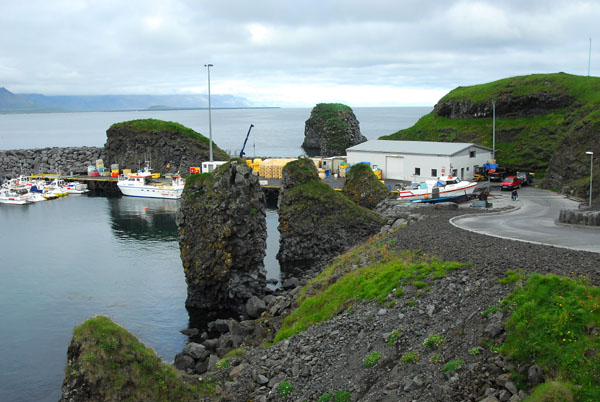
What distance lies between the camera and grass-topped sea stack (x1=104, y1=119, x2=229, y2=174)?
10250 centimetres

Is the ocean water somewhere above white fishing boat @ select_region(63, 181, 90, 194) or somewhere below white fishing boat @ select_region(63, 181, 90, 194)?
below

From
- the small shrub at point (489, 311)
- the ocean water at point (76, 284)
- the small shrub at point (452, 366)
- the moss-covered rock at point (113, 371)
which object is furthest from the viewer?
the ocean water at point (76, 284)

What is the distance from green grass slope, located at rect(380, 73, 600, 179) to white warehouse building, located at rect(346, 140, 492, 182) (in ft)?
23.4

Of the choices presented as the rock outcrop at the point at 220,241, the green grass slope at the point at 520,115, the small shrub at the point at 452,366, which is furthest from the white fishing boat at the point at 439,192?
the small shrub at the point at 452,366

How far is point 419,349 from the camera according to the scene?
17453mm

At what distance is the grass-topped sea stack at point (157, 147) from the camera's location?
102 metres

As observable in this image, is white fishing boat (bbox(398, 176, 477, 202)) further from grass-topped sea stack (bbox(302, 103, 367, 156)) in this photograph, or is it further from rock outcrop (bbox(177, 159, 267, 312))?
grass-topped sea stack (bbox(302, 103, 367, 156))

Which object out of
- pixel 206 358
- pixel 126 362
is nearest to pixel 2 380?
pixel 206 358

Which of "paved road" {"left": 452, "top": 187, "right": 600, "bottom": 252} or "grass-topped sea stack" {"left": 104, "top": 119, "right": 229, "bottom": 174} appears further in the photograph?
"grass-topped sea stack" {"left": 104, "top": 119, "right": 229, "bottom": 174}

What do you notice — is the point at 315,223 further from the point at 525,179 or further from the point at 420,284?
the point at 525,179

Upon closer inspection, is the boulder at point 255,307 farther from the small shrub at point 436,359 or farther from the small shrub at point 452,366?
the small shrub at point 452,366

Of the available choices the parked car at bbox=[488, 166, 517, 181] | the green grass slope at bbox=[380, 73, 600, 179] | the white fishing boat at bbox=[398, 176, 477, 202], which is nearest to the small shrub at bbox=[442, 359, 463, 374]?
the white fishing boat at bbox=[398, 176, 477, 202]

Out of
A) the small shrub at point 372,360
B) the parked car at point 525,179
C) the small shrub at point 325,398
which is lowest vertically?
the small shrub at point 325,398

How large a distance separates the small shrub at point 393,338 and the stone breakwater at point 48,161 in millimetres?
102056
